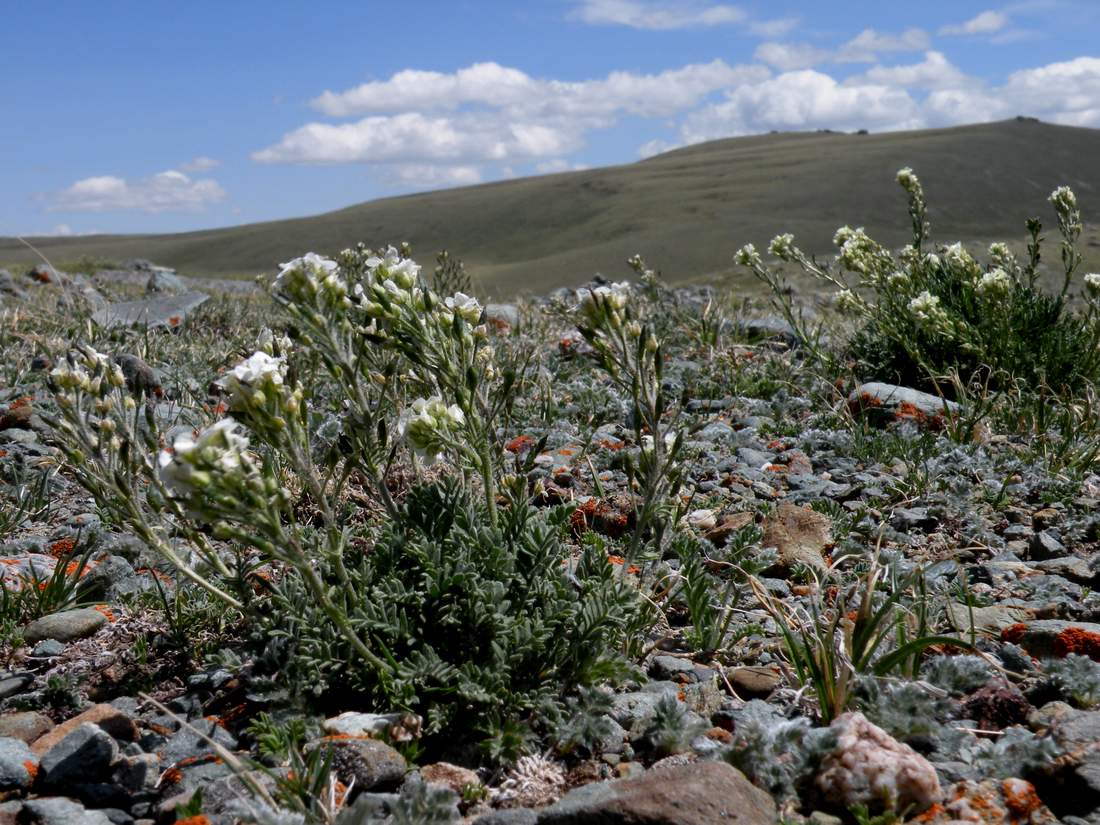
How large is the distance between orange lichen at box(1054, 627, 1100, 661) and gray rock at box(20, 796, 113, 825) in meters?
2.77

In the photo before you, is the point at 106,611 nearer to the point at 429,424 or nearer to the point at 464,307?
the point at 429,424

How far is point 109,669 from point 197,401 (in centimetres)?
235

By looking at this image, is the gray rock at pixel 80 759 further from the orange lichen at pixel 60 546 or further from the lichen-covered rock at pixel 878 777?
the lichen-covered rock at pixel 878 777

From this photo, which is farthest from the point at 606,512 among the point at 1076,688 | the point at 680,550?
the point at 1076,688

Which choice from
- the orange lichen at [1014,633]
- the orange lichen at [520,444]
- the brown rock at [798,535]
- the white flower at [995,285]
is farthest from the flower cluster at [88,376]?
the white flower at [995,285]

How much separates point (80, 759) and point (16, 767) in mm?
169

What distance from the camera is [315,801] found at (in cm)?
218

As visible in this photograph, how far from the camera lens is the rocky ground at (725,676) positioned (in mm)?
2266

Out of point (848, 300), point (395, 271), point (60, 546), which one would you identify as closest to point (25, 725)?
point (60, 546)

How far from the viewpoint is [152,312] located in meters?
8.78

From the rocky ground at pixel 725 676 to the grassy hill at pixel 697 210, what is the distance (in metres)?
47.0

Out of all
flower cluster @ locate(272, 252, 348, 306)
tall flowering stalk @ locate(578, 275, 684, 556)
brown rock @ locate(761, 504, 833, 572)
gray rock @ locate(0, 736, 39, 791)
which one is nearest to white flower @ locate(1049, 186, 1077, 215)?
brown rock @ locate(761, 504, 833, 572)

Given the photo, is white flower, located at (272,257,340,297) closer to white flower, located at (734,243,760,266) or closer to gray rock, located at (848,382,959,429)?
gray rock, located at (848,382,959,429)

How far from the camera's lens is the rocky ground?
227 cm
